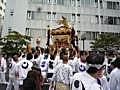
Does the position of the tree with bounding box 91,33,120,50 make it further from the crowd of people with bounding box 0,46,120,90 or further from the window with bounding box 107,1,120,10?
the crowd of people with bounding box 0,46,120,90

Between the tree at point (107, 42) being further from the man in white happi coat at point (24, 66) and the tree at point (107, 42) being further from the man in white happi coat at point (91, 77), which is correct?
the man in white happi coat at point (91, 77)

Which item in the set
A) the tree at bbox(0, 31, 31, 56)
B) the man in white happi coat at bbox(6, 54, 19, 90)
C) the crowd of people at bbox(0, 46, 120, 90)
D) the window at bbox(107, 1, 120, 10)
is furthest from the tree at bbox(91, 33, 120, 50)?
the man in white happi coat at bbox(6, 54, 19, 90)

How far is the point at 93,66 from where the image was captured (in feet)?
18.8

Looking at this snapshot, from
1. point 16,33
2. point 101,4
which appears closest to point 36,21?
point 16,33

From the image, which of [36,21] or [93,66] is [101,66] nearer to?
[93,66]

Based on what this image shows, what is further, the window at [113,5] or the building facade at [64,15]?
the window at [113,5]

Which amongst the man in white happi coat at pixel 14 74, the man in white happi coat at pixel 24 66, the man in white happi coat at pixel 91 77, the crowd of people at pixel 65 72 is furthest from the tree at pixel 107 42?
the man in white happi coat at pixel 91 77

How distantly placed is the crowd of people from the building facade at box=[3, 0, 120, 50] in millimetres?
37209

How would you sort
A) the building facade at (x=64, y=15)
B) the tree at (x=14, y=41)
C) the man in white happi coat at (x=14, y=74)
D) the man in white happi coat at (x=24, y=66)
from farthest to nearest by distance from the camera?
the building facade at (x=64, y=15)
the tree at (x=14, y=41)
the man in white happi coat at (x=14, y=74)
the man in white happi coat at (x=24, y=66)

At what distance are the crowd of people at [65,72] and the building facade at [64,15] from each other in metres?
37.2

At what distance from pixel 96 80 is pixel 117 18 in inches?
2224

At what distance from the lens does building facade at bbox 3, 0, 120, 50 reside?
2200 inches

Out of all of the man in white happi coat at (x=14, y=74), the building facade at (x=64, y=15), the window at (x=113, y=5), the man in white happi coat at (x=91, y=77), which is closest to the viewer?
the man in white happi coat at (x=91, y=77)

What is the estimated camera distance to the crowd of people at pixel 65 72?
5.76 meters
